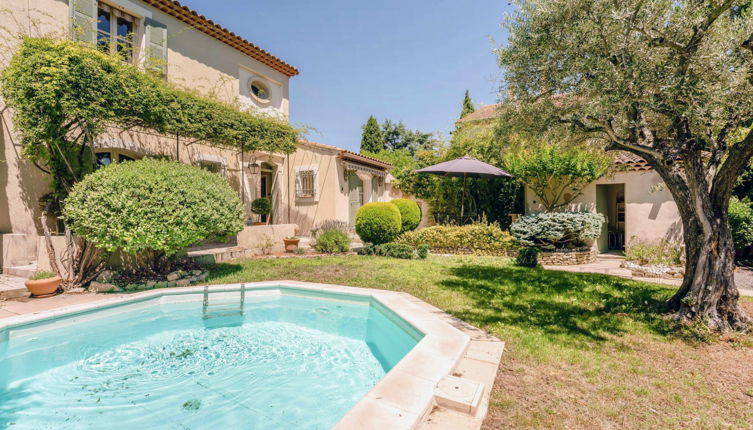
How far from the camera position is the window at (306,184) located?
720 inches

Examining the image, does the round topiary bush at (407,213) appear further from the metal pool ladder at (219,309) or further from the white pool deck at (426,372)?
the metal pool ladder at (219,309)

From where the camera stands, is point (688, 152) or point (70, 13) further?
point (70, 13)

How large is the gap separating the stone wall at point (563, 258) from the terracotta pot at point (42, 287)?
14.9 m

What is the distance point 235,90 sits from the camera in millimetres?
16172

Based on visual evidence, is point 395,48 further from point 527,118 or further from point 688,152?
point 688,152

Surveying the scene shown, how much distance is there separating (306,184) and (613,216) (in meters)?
16.5

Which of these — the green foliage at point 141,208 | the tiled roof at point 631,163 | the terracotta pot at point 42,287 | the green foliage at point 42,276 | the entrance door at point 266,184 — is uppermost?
the tiled roof at point 631,163

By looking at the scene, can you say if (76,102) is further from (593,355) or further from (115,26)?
(593,355)

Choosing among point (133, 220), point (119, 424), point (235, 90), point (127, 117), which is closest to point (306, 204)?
point (235, 90)

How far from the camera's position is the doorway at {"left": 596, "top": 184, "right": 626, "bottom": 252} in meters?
17.0

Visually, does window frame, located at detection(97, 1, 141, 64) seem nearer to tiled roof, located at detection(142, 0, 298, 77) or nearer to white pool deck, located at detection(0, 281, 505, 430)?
tiled roof, located at detection(142, 0, 298, 77)

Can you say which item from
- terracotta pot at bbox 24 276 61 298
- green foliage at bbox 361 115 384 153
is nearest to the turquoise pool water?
terracotta pot at bbox 24 276 61 298

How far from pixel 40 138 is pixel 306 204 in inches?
438

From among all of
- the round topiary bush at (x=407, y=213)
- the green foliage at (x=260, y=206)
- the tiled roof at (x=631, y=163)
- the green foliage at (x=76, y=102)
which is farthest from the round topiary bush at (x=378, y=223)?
the tiled roof at (x=631, y=163)
